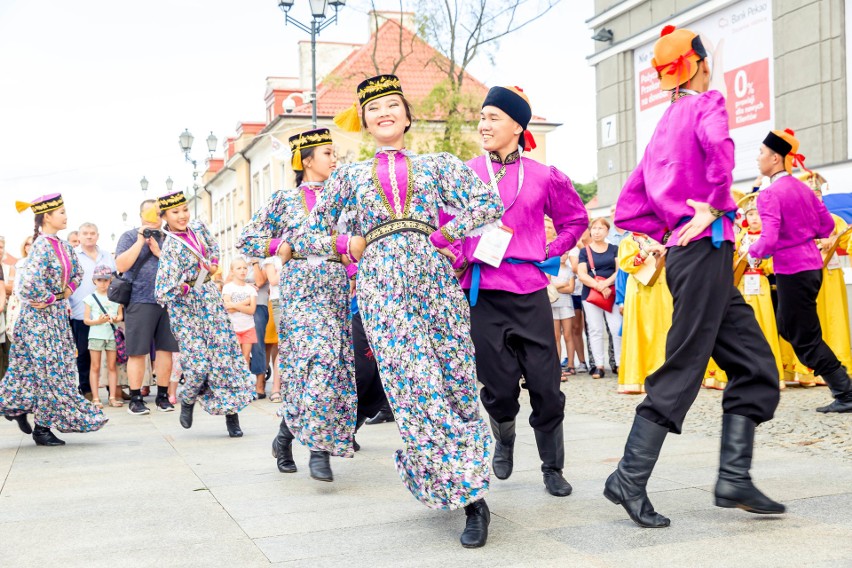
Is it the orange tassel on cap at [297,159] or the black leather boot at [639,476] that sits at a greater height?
the orange tassel on cap at [297,159]

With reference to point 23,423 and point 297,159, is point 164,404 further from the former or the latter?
point 297,159

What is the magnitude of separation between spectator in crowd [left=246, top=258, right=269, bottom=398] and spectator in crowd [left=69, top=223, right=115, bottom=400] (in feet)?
5.61

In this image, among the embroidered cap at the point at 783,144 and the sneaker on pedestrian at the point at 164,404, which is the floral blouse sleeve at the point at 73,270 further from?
the embroidered cap at the point at 783,144

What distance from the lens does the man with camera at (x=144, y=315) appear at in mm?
9695

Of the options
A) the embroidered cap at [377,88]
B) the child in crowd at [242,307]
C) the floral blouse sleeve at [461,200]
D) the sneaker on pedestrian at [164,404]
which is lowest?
the sneaker on pedestrian at [164,404]

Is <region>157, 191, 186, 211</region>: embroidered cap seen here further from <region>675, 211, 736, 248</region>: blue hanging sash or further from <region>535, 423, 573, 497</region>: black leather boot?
<region>675, 211, 736, 248</region>: blue hanging sash

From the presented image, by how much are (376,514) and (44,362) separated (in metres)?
4.19

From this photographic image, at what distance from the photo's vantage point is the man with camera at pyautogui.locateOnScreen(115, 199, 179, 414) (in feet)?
31.8

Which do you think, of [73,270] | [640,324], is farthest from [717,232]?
[640,324]

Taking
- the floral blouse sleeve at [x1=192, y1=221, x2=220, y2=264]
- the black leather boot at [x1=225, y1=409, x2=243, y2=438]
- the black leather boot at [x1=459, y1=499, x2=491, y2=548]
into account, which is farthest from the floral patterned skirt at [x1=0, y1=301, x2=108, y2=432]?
the black leather boot at [x1=459, y1=499, x2=491, y2=548]

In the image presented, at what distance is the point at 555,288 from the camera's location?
40.6ft

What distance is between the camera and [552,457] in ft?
16.4

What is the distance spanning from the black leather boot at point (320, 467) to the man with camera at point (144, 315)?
178 inches

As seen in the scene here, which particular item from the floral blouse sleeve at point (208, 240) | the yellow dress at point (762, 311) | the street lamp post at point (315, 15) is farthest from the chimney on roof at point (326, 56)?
the floral blouse sleeve at point (208, 240)
